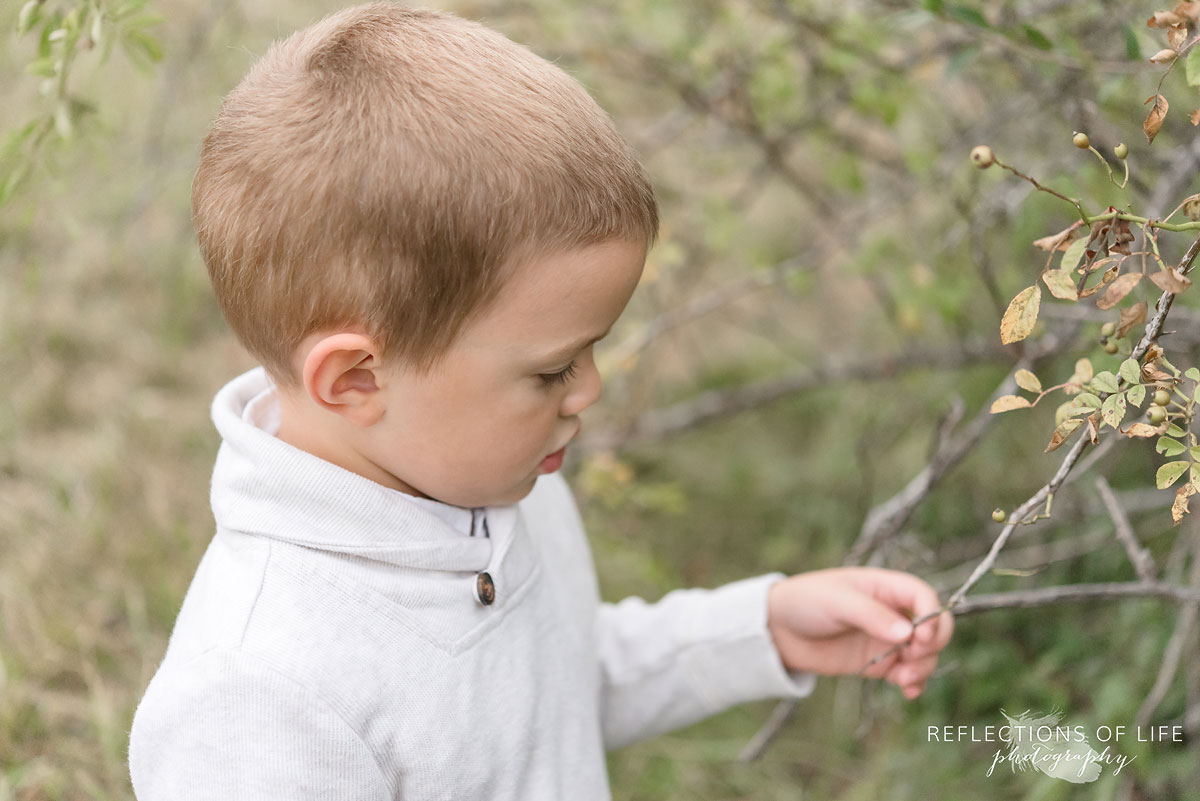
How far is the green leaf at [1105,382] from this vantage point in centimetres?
88

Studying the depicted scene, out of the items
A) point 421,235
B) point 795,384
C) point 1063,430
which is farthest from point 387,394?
point 795,384

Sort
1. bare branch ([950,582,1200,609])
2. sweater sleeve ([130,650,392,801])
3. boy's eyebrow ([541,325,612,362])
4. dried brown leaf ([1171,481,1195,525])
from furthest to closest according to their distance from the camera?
bare branch ([950,582,1200,609]) → boy's eyebrow ([541,325,612,362]) → sweater sleeve ([130,650,392,801]) → dried brown leaf ([1171,481,1195,525])

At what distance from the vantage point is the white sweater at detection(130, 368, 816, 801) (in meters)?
1.00

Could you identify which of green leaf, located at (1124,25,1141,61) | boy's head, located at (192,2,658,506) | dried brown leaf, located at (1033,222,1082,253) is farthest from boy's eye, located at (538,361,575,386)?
green leaf, located at (1124,25,1141,61)

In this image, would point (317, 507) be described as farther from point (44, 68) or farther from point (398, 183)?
point (44, 68)

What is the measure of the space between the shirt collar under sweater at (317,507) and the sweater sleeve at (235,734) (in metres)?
0.15

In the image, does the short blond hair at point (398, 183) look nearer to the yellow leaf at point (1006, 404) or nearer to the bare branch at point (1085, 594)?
the yellow leaf at point (1006, 404)

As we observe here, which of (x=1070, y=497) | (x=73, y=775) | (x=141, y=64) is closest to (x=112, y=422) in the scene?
(x=73, y=775)

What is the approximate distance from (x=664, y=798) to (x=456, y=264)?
153cm

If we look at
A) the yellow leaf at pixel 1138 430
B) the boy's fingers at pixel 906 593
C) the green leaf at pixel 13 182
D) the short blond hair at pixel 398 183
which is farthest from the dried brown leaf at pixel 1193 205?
the green leaf at pixel 13 182

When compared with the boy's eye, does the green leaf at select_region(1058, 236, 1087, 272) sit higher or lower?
higher

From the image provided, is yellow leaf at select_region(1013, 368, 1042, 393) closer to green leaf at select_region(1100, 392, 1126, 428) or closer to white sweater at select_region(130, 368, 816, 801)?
green leaf at select_region(1100, 392, 1126, 428)

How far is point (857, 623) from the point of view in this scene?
137cm

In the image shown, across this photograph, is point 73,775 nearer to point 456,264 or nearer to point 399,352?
point 399,352
